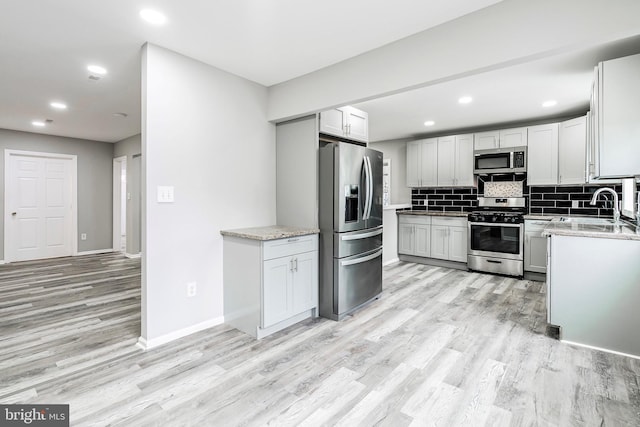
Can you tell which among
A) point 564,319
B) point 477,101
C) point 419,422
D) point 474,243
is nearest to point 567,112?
point 477,101

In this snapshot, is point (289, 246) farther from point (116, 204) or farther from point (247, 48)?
point (116, 204)

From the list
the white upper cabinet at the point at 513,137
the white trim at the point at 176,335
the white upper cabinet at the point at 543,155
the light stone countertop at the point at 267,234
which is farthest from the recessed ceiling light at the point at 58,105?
the white upper cabinet at the point at 543,155

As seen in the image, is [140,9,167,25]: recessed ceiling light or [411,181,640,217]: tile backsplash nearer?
[140,9,167,25]: recessed ceiling light

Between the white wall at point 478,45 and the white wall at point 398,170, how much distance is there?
3.72 metres

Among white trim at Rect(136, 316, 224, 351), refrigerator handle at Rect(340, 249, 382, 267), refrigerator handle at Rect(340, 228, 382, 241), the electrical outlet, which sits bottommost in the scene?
white trim at Rect(136, 316, 224, 351)

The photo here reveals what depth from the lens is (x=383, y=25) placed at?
7.29 feet

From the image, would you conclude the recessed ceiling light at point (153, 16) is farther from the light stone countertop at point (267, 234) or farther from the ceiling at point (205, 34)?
the light stone countertop at point (267, 234)

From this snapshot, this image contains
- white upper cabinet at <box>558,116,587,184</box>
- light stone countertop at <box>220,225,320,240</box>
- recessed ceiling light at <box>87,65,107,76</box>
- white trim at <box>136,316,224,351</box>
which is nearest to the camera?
white trim at <box>136,316,224,351</box>

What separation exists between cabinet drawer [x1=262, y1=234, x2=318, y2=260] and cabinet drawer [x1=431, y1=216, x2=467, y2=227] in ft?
9.85

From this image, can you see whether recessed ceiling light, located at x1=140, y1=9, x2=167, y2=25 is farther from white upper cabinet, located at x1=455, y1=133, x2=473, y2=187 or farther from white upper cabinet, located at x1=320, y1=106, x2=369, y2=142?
white upper cabinet, located at x1=455, y1=133, x2=473, y2=187

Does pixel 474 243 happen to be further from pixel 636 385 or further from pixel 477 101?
pixel 636 385

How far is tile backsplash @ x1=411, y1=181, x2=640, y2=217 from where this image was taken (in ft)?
14.6

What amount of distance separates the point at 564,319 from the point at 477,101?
254 centimetres
